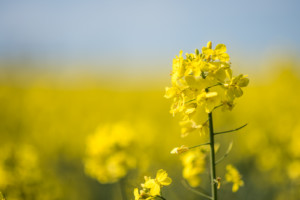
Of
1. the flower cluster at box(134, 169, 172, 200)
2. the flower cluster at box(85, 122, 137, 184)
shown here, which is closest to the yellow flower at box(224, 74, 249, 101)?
the flower cluster at box(134, 169, 172, 200)

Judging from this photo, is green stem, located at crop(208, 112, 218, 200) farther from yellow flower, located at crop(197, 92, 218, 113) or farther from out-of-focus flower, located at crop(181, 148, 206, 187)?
out-of-focus flower, located at crop(181, 148, 206, 187)

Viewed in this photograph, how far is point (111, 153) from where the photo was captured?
165 inches

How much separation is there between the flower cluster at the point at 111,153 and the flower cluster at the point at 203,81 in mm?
2000

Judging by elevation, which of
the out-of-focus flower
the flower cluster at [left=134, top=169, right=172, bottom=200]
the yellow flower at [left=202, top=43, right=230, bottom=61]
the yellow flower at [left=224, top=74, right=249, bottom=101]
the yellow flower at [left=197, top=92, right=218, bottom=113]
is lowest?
the flower cluster at [left=134, top=169, right=172, bottom=200]

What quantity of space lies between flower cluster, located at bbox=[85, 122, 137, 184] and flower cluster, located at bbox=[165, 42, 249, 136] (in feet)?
6.56

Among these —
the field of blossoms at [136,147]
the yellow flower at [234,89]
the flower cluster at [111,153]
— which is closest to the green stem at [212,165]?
the field of blossoms at [136,147]

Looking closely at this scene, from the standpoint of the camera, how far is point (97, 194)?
673cm

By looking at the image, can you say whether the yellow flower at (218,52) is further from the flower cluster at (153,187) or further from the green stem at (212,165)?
the flower cluster at (153,187)

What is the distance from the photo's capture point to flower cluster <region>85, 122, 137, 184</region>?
13.2ft

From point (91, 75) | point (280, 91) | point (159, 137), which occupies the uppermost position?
point (91, 75)

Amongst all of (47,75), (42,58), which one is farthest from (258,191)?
(47,75)

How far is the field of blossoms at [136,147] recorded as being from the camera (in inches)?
139

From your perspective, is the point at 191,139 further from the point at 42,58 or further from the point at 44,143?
the point at 42,58

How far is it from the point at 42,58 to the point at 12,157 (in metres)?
13.9
